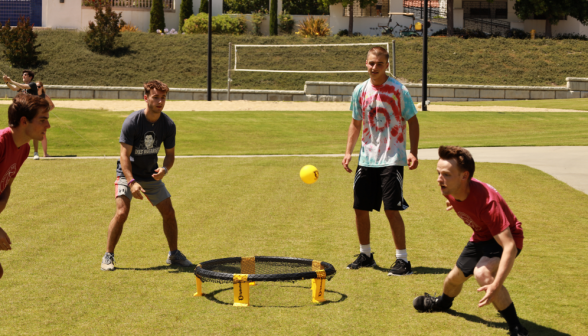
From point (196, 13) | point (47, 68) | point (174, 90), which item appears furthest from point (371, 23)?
point (47, 68)

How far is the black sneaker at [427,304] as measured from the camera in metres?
5.48

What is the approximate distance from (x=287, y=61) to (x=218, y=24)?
9.56 m

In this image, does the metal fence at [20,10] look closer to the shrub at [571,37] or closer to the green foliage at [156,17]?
the green foliage at [156,17]

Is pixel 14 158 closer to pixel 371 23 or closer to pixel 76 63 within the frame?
pixel 76 63

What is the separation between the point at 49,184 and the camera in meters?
12.9

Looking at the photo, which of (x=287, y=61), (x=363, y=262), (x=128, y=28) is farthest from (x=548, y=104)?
(x=128, y=28)

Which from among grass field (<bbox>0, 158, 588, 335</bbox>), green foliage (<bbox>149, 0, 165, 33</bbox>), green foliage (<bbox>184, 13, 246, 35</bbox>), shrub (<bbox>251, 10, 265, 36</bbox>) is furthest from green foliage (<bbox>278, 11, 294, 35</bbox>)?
grass field (<bbox>0, 158, 588, 335</bbox>)

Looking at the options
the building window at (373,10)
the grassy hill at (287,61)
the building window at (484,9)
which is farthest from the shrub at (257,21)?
the building window at (484,9)

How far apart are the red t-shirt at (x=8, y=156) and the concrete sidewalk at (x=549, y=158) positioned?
10.7 m

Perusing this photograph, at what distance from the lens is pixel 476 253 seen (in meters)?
4.98

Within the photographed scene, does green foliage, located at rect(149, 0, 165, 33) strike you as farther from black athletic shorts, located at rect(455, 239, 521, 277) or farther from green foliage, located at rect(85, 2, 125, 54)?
black athletic shorts, located at rect(455, 239, 521, 277)

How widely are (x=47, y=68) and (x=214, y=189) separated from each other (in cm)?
3344

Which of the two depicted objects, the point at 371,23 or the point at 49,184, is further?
the point at 371,23

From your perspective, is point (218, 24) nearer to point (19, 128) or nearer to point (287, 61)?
point (287, 61)
